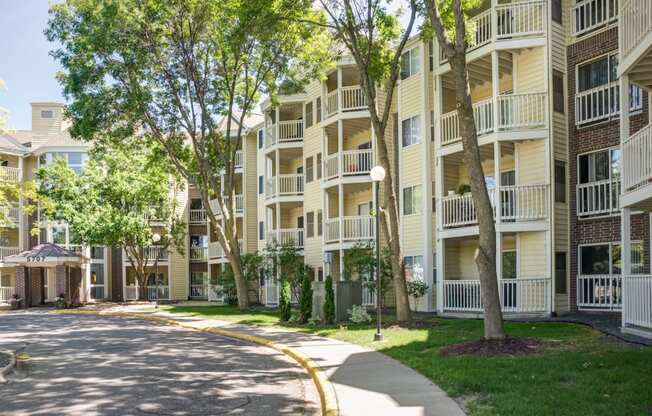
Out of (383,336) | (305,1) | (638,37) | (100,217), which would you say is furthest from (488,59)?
(100,217)

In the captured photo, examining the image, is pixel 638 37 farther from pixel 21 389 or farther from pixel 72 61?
pixel 72 61

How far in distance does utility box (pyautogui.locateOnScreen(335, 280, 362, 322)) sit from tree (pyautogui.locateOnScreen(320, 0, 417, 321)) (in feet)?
5.77

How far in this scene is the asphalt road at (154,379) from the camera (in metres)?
9.65

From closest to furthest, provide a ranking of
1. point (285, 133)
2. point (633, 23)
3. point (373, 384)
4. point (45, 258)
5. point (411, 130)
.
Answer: point (373, 384) → point (633, 23) → point (411, 130) → point (285, 133) → point (45, 258)

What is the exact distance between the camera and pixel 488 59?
80.9ft

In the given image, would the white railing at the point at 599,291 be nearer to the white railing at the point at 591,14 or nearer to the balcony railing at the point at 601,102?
the balcony railing at the point at 601,102

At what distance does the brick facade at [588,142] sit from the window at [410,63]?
7124 mm

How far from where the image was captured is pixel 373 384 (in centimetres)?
1066

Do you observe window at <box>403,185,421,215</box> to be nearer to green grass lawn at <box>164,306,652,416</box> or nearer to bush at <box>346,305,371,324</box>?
bush at <box>346,305,371,324</box>

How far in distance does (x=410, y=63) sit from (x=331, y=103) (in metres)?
5.46

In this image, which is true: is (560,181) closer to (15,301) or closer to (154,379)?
(154,379)

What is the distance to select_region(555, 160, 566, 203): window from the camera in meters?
23.1

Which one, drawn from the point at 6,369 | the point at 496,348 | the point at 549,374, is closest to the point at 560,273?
the point at 496,348

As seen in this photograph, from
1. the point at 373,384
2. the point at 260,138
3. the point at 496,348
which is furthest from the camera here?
the point at 260,138
